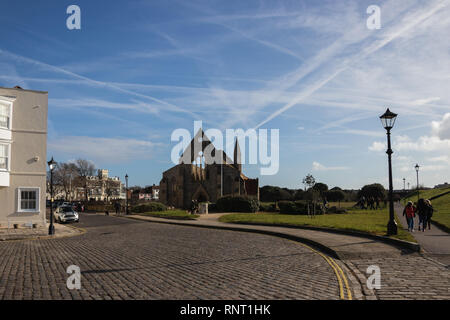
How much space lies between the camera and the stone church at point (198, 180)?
60062 millimetres

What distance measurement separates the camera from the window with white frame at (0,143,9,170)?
72.7 ft

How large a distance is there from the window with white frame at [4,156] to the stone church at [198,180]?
126 feet

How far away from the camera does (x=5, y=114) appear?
73.7 feet

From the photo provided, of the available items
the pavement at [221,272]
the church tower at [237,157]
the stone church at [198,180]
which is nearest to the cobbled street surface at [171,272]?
the pavement at [221,272]

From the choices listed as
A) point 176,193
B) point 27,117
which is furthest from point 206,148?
point 27,117

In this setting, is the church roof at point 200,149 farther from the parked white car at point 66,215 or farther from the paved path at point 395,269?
the paved path at point 395,269

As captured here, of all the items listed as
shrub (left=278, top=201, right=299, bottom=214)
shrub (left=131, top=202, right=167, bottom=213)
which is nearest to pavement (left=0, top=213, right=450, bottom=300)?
shrub (left=278, top=201, right=299, bottom=214)

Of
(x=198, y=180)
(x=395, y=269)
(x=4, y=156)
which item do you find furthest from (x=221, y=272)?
(x=198, y=180)

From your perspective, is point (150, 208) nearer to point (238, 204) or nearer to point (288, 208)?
point (238, 204)

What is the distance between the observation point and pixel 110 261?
35.4ft

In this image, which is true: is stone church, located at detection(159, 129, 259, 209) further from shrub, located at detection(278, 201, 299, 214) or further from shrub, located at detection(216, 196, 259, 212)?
shrub, located at detection(278, 201, 299, 214)

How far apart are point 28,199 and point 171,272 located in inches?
720

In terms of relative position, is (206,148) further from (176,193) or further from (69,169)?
(69,169)
